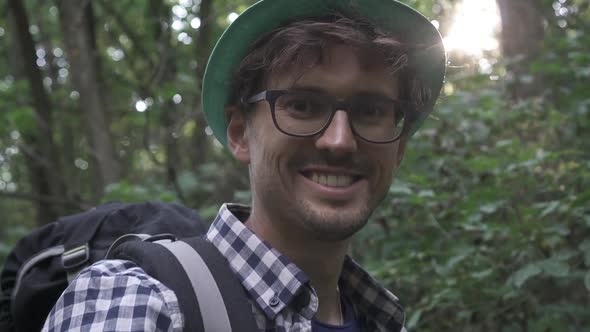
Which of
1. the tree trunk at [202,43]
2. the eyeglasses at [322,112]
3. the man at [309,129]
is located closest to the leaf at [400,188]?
the man at [309,129]

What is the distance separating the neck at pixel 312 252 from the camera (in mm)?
1739

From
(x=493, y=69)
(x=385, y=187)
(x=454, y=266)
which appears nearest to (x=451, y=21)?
(x=493, y=69)

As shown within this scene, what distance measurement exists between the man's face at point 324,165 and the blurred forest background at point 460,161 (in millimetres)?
793

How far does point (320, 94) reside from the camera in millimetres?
1686

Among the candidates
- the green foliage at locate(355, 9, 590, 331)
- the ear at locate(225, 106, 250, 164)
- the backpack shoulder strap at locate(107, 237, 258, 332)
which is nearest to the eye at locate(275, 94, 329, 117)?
the ear at locate(225, 106, 250, 164)

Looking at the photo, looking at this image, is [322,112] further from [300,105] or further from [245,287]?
[245,287]

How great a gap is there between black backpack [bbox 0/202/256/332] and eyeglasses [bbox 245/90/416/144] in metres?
0.37

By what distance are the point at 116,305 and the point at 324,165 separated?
0.64m

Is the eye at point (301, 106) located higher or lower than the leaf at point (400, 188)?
higher

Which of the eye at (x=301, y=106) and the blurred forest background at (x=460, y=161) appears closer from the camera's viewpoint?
the eye at (x=301, y=106)

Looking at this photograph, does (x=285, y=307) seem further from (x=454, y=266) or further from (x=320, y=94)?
(x=454, y=266)

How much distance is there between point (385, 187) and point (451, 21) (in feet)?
10.7

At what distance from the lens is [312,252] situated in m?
1.75

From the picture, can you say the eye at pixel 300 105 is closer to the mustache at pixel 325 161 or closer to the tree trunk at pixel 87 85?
the mustache at pixel 325 161
